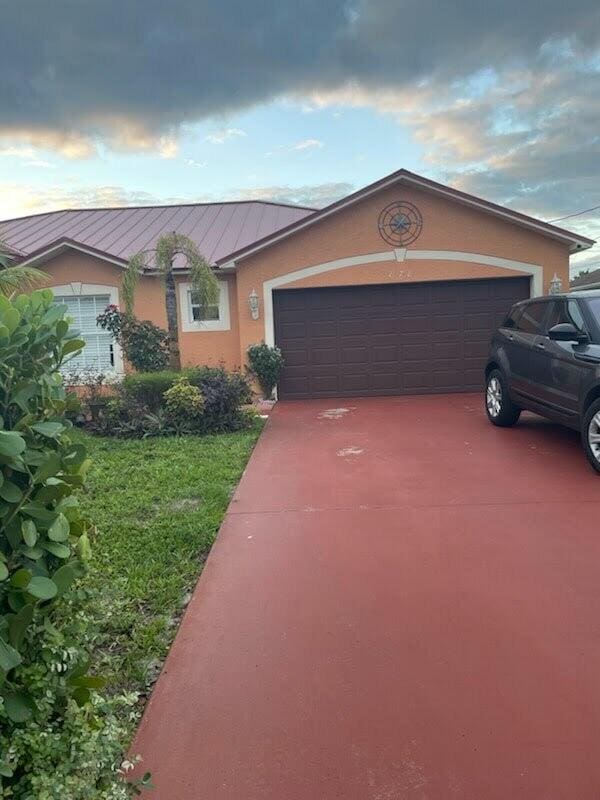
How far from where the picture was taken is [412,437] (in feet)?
28.5

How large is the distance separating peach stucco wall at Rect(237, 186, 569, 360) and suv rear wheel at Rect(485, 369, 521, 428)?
4.33 metres

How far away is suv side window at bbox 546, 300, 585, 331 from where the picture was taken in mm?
6961

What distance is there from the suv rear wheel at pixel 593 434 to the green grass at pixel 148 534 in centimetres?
390

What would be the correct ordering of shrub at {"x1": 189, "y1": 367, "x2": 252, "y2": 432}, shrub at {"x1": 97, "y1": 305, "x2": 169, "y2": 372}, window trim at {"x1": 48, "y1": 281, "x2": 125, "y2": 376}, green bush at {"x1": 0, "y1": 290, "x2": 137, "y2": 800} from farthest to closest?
window trim at {"x1": 48, "y1": 281, "x2": 125, "y2": 376}
shrub at {"x1": 97, "y1": 305, "x2": 169, "y2": 372}
shrub at {"x1": 189, "y1": 367, "x2": 252, "y2": 432}
green bush at {"x1": 0, "y1": 290, "x2": 137, "y2": 800}

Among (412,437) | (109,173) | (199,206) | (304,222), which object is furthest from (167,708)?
(199,206)

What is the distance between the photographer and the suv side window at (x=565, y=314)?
6961 mm

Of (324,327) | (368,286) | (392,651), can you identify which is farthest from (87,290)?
(392,651)

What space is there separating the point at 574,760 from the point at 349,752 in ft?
2.95

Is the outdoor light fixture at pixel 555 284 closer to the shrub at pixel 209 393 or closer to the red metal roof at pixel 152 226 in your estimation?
the red metal roof at pixel 152 226

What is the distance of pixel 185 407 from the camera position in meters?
9.62

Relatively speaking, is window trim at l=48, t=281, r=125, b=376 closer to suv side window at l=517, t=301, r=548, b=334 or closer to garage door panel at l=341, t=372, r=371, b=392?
garage door panel at l=341, t=372, r=371, b=392

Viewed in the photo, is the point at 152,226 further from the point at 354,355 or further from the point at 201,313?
the point at 354,355

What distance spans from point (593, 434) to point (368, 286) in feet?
24.2

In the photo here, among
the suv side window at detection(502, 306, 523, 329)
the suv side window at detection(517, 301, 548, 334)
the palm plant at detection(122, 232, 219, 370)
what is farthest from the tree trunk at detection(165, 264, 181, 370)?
the suv side window at detection(517, 301, 548, 334)
